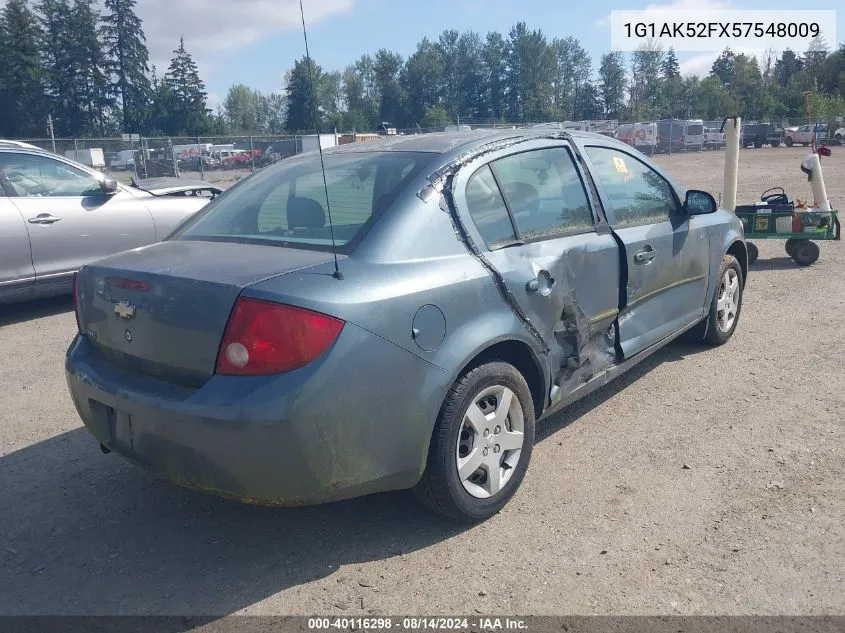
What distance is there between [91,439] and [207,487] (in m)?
1.86

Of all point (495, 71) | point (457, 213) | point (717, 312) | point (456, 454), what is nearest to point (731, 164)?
point (717, 312)

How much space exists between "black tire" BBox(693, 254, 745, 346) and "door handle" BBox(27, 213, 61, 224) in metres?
5.92

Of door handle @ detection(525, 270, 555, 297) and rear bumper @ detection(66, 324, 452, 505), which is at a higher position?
door handle @ detection(525, 270, 555, 297)

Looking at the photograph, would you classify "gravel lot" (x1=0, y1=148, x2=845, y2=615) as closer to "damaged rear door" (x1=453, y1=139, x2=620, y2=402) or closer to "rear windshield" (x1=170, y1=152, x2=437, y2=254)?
"damaged rear door" (x1=453, y1=139, x2=620, y2=402)

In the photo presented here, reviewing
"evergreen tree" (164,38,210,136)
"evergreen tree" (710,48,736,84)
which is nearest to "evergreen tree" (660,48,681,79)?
"evergreen tree" (710,48,736,84)

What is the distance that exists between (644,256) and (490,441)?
171 cm

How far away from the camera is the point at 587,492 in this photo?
349 centimetres

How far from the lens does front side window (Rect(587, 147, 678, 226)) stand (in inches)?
168

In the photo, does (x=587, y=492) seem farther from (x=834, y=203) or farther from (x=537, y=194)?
(x=834, y=203)

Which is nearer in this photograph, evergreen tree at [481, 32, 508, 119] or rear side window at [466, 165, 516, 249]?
rear side window at [466, 165, 516, 249]

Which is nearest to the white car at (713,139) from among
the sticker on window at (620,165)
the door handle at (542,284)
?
the sticker on window at (620,165)

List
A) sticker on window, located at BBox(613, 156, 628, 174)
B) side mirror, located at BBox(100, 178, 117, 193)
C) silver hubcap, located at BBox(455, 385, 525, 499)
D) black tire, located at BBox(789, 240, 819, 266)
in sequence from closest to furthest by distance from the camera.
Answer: silver hubcap, located at BBox(455, 385, 525, 499), sticker on window, located at BBox(613, 156, 628, 174), side mirror, located at BBox(100, 178, 117, 193), black tire, located at BBox(789, 240, 819, 266)

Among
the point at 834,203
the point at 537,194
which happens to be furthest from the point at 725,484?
the point at 834,203

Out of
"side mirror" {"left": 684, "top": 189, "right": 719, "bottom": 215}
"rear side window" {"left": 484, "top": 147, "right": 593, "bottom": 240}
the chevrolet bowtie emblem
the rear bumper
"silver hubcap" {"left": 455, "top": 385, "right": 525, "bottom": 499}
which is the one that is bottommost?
"silver hubcap" {"left": 455, "top": 385, "right": 525, "bottom": 499}
